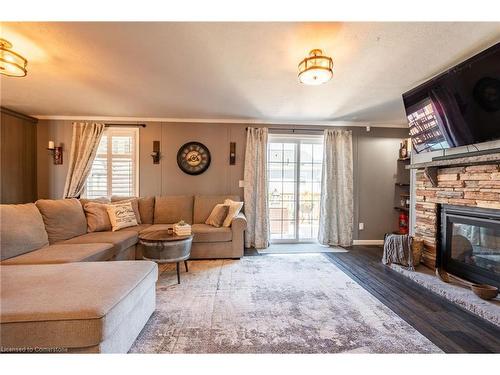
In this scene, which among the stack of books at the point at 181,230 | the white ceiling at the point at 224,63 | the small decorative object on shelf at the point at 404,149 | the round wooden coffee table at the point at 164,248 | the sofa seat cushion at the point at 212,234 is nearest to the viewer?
the white ceiling at the point at 224,63

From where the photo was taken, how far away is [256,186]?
4.23 meters

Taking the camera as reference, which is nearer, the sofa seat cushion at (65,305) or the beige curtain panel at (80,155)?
the sofa seat cushion at (65,305)

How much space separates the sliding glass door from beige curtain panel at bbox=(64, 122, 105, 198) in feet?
10.5

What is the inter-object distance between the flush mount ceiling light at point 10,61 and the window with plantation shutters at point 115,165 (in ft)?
7.39

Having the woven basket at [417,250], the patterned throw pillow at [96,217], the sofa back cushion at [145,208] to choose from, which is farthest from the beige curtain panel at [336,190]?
the patterned throw pillow at [96,217]

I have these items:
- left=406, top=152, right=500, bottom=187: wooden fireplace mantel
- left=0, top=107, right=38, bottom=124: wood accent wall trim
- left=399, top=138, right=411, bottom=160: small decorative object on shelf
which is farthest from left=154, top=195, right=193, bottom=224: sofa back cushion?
left=399, top=138, right=411, bottom=160: small decorative object on shelf

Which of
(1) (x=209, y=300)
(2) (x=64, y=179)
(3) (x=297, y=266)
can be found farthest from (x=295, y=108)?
(2) (x=64, y=179)

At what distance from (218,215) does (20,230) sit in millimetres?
2228

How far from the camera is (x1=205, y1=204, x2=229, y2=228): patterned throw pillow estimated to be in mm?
3621

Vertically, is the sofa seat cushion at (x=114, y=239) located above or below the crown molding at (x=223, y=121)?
below

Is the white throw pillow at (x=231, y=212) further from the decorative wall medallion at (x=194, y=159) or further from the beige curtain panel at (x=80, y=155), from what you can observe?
the beige curtain panel at (x=80, y=155)

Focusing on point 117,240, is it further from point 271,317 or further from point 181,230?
point 271,317

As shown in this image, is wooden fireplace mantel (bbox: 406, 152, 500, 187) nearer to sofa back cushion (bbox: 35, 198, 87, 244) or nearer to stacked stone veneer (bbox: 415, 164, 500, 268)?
stacked stone veneer (bbox: 415, 164, 500, 268)

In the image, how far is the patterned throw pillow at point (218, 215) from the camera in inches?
143
